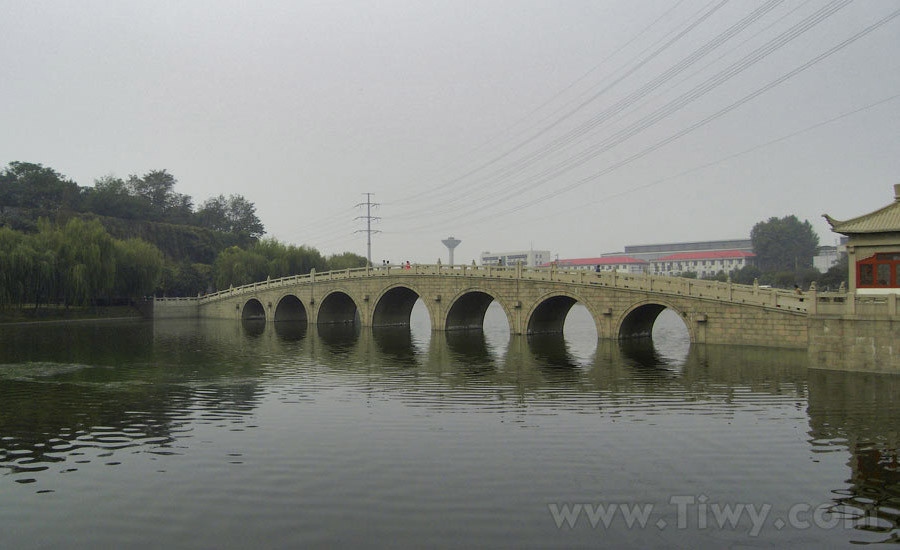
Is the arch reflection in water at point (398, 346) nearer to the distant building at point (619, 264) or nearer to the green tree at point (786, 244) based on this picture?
the green tree at point (786, 244)

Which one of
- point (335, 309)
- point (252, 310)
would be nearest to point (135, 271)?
point (252, 310)

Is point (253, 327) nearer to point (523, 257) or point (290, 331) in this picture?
point (290, 331)

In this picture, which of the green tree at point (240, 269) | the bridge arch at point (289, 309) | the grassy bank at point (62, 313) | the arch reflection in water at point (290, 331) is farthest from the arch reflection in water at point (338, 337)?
the green tree at point (240, 269)

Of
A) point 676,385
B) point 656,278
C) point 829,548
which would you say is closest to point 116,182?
point 656,278

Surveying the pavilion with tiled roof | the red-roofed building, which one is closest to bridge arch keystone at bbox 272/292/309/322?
the pavilion with tiled roof

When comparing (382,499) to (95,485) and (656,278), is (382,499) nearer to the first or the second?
(95,485)

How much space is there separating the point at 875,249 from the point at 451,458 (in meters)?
15.4

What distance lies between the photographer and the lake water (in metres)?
7.63

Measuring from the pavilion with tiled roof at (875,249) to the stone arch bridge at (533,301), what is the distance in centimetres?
200

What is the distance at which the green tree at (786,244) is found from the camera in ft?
291

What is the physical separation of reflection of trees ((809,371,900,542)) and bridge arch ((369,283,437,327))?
2601 centimetres

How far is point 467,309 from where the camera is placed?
39.3 metres

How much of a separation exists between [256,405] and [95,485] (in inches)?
231

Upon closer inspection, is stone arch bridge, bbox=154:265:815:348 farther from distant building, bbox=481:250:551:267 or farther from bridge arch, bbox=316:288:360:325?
distant building, bbox=481:250:551:267
